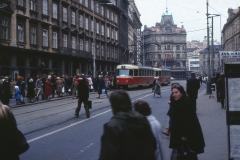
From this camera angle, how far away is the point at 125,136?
3.70m

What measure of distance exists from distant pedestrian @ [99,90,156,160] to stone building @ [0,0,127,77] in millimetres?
24248

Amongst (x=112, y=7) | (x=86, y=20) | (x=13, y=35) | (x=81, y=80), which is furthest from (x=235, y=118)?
(x=112, y=7)

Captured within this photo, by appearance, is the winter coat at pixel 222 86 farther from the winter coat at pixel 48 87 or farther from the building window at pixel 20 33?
the building window at pixel 20 33

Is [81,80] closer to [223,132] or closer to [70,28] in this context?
[223,132]

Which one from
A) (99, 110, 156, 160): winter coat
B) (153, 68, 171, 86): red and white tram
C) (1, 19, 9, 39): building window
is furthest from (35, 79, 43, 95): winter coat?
(153, 68, 171, 86): red and white tram

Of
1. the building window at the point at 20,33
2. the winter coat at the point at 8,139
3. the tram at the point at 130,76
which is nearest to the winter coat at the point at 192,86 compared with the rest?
the winter coat at the point at 8,139

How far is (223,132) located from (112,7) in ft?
172

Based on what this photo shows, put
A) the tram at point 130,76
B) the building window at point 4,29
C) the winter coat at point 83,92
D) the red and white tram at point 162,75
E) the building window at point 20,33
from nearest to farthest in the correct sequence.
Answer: the winter coat at point 83,92 < the building window at point 4,29 < the building window at point 20,33 < the tram at point 130,76 < the red and white tram at point 162,75

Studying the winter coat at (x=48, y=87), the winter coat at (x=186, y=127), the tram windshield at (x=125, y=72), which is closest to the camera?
the winter coat at (x=186, y=127)

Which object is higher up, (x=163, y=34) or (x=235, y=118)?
(x=163, y=34)

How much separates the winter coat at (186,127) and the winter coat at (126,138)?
7.37ft

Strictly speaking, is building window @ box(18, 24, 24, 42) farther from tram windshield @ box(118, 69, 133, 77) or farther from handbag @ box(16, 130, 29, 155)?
handbag @ box(16, 130, 29, 155)

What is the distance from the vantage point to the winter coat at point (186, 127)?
19.9 feet

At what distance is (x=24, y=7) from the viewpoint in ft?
110
